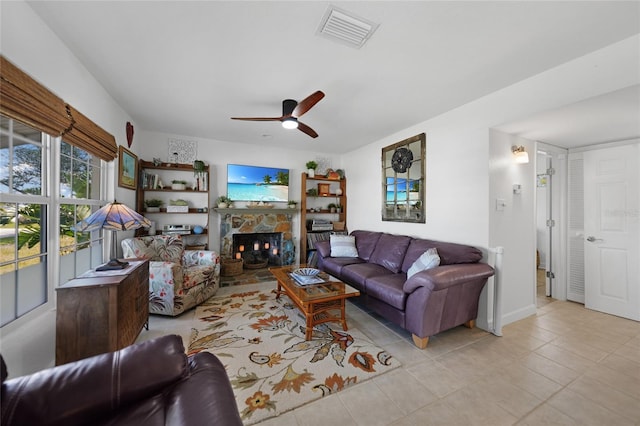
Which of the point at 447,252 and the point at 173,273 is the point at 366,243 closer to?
the point at 447,252

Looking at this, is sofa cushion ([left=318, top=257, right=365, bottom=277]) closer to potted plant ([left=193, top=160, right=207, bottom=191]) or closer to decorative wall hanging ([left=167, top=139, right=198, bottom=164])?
potted plant ([left=193, top=160, right=207, bottom=191])

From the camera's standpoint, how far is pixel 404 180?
12.1ft

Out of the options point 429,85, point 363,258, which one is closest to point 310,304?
point 363,258

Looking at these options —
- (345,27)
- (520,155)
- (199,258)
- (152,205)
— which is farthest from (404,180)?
(152,205)

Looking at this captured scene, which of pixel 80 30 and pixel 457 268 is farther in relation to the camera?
pixel 457 268

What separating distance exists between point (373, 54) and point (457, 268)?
2010 mm

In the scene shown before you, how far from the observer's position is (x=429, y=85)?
2361mm

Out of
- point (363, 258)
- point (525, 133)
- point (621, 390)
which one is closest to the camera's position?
point (621, 390)

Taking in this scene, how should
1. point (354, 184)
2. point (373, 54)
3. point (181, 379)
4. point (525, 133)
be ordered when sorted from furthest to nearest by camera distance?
point (354, 184)
point (525, 133)
point (373, 54)
point (181, 379)

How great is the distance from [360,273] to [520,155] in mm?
2283

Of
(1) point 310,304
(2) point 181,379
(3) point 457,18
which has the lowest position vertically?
(1) point 310,304

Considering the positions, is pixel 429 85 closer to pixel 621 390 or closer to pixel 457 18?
pixel 457 18

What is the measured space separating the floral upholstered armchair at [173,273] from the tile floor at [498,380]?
0.22 m

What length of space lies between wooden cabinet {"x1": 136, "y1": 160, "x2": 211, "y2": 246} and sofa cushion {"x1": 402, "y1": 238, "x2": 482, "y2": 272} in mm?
3326
